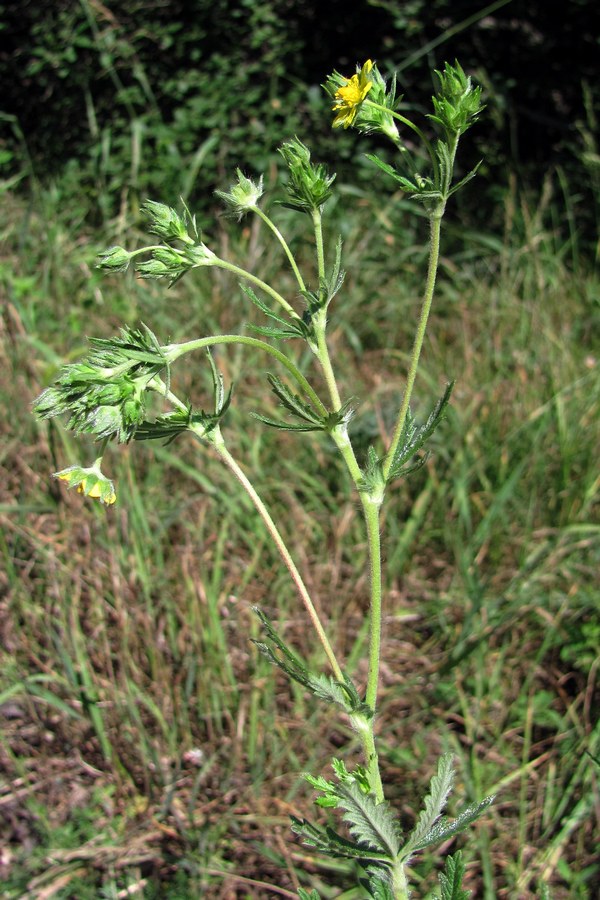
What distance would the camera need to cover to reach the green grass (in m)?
1.89

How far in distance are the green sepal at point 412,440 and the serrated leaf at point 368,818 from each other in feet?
1.21

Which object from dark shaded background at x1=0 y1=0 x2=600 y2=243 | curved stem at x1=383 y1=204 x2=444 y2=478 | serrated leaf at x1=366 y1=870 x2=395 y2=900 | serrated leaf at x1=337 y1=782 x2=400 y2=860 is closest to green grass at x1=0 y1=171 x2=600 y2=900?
serrated leaf at x1=366 y1=870 x2=395 y2=900

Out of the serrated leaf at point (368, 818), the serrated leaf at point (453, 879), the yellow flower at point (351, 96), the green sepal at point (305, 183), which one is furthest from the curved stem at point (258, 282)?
the serrated leaf at point (453, 879)

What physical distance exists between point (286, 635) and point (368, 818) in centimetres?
118

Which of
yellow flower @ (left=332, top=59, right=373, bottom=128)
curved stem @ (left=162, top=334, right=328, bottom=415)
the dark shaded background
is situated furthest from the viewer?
the dark shaded background

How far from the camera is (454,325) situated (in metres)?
3.33

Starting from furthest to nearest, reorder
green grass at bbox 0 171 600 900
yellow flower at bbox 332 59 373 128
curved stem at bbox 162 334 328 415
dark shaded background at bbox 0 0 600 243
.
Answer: dark shaded background at bbox 0 0 600 243, green grass at bbox 0 171 600 900, yellow flower at bbox 332 59 373 128, curved stem at bbox 162 334 328 415

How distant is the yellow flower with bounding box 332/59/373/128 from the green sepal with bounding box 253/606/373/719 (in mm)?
606

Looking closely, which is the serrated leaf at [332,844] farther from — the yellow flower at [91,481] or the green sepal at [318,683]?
the yellow flower at [91,481]

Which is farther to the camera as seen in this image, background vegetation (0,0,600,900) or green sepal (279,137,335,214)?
background vegetation (0,0,600,900)

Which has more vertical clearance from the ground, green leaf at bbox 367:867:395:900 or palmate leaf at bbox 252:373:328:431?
palmate leaf at bbox 252:373:328:431

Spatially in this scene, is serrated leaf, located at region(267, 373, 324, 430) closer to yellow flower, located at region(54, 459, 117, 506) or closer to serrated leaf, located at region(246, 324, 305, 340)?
serrated leaf, located at region(246, 324, 305, 340)

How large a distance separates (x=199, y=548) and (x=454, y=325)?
61.5 inches

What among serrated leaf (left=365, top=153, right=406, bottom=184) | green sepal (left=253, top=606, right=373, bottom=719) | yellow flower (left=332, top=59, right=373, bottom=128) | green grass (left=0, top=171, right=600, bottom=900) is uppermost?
yellow flower (left=332, top=59, right=373, bottom=128)
